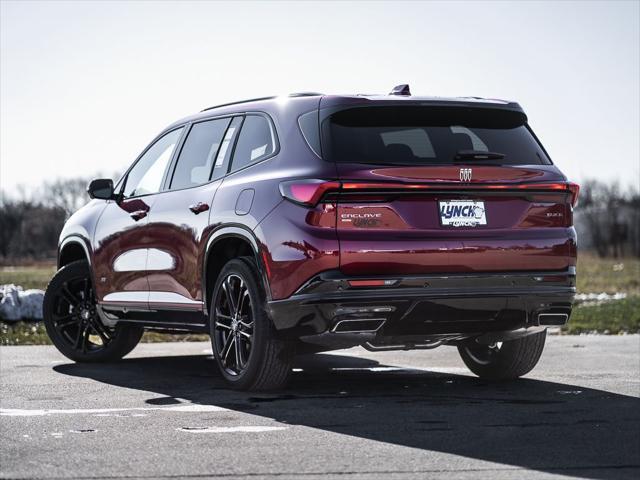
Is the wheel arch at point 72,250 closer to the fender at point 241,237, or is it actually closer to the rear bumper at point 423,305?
the fender at point 241,237

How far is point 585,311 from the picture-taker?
17.1 meters

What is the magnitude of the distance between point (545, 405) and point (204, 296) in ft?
8.38

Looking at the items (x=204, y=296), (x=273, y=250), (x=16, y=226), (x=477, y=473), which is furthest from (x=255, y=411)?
(x=16, y=226)

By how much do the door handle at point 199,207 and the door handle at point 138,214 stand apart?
907 millimetres

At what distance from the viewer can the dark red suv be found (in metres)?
7.07

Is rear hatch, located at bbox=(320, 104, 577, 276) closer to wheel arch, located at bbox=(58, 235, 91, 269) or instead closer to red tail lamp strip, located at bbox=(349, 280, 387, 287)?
red tail lamp strip, located at bbox=(349, 280, 387, 287)

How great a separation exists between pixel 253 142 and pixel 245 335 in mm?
1343

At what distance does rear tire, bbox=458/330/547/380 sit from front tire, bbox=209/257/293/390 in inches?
71.4

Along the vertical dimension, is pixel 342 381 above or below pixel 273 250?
below

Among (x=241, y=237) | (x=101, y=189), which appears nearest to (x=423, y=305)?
(x=241, y=237)

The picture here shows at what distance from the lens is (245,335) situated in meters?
7.80

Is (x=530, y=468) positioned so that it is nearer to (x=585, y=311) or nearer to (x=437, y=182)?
(x=437, y=182)

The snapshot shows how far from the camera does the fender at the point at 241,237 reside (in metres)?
7.39

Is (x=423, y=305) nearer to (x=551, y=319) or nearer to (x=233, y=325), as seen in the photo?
(x=551, y=319)
